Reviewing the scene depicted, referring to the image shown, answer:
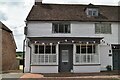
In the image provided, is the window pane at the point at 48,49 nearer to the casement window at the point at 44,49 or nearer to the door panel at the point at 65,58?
the casement window at the point at 44,49

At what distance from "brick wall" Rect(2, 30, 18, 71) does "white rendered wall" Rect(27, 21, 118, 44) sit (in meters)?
7.99

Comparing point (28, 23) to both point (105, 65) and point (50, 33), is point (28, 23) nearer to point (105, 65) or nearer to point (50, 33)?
point (50, 33)

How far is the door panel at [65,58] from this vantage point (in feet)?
104

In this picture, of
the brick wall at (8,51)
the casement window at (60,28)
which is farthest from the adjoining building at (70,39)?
the brick wall at (8,51)

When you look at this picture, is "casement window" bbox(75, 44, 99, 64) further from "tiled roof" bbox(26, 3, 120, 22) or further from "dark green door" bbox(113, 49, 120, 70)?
→ "tiled roof" bbox(26, 3, 120, 22)

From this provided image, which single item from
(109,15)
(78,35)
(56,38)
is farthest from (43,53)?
(109,15)

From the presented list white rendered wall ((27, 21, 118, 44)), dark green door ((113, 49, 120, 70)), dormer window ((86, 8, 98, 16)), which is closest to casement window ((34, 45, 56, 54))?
white rendered wall ((27, 21, 118, 44))

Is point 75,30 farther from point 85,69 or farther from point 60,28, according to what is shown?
point 85,69

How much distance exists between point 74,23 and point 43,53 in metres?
5.46

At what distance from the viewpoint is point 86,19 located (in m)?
33.2

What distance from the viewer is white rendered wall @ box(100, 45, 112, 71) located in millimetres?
32812

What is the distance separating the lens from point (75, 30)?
3284 centimetres

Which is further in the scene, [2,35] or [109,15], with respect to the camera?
[2,35]

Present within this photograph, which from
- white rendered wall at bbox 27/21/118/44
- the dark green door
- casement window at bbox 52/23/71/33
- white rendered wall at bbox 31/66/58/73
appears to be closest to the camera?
white rendered wall at bbox 31/66/58/73
